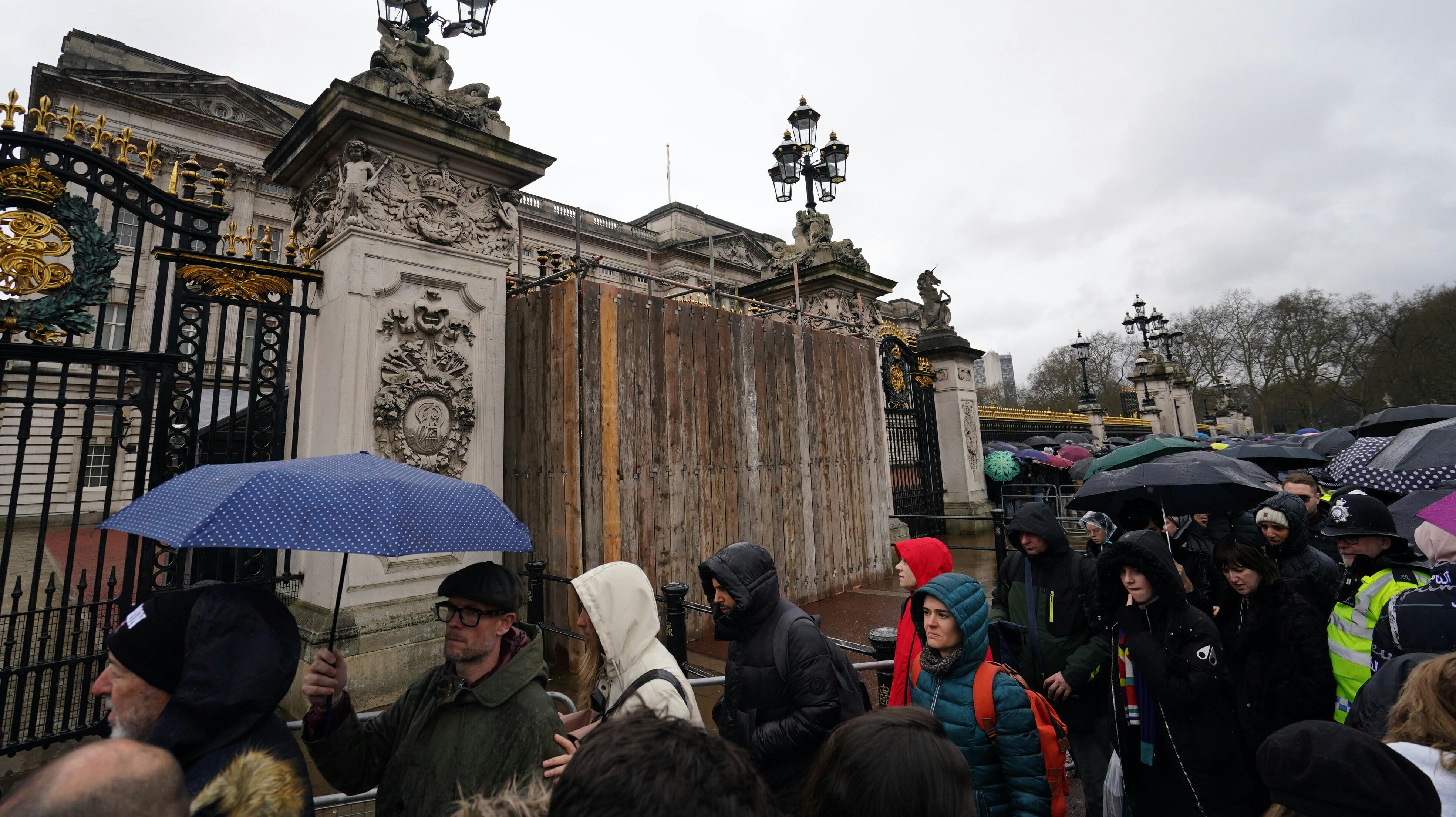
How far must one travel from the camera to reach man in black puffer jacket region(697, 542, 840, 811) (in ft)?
8.04

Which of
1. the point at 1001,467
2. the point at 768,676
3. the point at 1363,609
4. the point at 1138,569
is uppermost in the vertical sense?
the point at 1001,467

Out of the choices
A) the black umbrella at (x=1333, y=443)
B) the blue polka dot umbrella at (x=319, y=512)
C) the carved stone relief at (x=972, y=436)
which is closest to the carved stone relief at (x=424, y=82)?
the blue polka dot umbrella at (x=319, y=512)

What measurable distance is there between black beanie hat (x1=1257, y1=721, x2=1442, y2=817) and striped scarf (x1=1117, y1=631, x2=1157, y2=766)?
1746 mm

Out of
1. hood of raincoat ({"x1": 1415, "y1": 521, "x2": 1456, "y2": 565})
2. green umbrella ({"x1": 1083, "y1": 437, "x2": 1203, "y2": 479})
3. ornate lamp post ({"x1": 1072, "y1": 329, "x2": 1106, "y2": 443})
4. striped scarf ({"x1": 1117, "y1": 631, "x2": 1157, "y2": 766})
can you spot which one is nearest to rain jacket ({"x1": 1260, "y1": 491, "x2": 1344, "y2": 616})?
hood of raincoat ({"x1": 1415, "y1": 521, "x2": 1456, "y2": 565})

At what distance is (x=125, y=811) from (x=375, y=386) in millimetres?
3977

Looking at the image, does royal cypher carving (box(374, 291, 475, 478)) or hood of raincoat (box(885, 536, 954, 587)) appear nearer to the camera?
hood of raincoat (box(885, 536, 954, 587))

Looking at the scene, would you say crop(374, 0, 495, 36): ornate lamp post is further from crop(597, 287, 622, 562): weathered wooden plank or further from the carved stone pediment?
the carved stone pediment

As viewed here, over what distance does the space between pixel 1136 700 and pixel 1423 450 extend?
10.2ft

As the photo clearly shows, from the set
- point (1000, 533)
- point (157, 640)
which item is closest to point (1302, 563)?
point (1000, 533)

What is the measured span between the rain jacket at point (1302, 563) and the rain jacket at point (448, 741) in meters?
4.10

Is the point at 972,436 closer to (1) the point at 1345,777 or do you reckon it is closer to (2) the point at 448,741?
(1) the point at 1345,777

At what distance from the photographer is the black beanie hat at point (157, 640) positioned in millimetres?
1818

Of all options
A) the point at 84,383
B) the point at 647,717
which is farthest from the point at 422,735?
the point at 84,383

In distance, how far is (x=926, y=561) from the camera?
3406mm
